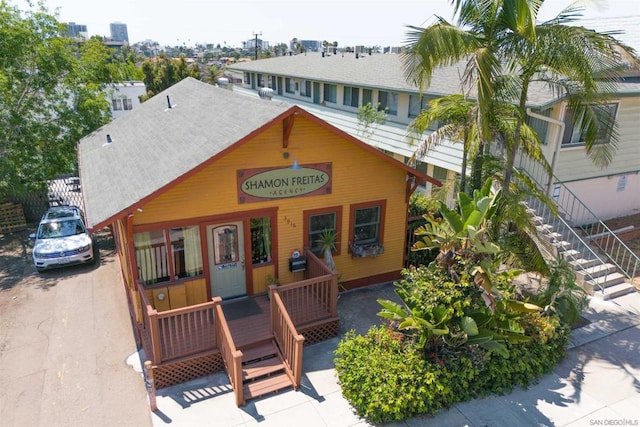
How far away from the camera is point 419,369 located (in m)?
8.02

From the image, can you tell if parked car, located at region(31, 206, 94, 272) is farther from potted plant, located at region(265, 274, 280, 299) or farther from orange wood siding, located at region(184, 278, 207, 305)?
potted plant, located at region(265, 274, 280, 299)

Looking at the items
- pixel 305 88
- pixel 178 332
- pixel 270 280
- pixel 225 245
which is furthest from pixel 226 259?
pixel 305 88

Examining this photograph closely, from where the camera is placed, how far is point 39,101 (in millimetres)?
17734

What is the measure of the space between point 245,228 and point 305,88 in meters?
17.4

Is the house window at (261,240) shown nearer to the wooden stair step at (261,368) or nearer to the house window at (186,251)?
the house window at (186,251)

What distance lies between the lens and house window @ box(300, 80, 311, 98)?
83.9 feet

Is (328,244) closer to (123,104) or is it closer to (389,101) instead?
(389,101)

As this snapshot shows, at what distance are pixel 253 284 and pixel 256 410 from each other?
3589mm

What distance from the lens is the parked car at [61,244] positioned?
13.9 metres

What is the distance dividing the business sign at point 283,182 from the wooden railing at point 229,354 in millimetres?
2829

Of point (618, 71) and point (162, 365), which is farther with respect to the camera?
point (618, 71)

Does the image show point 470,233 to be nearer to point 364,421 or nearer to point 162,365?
point 364,421

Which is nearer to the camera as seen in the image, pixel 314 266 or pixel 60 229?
pixel 314 266

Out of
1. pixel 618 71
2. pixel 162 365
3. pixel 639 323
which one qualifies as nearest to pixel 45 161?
pixel 162 365
